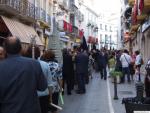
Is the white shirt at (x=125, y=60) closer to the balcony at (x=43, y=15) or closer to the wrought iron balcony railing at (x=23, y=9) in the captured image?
the wrought iron balcony railing at (x=23, y=9)

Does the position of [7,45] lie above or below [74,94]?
above

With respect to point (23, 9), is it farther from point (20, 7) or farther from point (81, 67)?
point (81, 67)

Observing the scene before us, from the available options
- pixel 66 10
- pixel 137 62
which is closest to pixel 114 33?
pixel 66 10

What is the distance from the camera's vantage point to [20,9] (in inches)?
1077

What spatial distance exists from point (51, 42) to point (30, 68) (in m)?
11.0

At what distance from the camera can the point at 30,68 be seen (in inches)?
220

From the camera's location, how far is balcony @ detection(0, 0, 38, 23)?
2393 cm

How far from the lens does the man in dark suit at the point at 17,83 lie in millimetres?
5395

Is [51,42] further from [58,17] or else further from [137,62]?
[58,17]

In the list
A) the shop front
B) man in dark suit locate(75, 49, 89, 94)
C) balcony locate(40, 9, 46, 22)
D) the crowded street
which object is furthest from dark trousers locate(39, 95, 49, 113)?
balcony locate(40, 9, 46, 22)

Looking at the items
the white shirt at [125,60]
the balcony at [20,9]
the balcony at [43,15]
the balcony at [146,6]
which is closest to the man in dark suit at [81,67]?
the white shirt at [125,60]

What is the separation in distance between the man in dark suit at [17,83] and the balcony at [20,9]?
17.6 metres

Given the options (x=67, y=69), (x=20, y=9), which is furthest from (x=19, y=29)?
(x=67, y=69)

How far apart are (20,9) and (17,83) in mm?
22270
